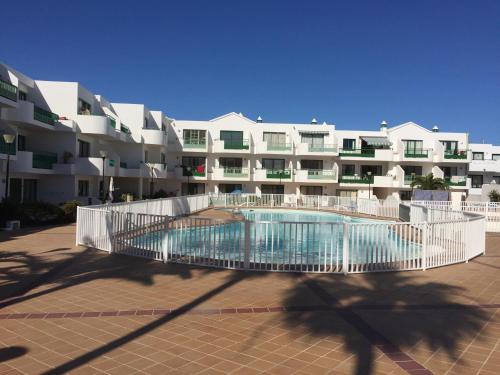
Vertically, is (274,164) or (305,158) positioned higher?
(305,158)

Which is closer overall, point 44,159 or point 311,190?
point 44,159

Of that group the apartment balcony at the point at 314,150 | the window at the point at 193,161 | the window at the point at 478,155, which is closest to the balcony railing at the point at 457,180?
the apartment balcony at the point at 314,150

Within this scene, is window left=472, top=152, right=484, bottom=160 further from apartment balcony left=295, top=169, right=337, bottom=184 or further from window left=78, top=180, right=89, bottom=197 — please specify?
window left=78, top=180, right=89, bottom=197

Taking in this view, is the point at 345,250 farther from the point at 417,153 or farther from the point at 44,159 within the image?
the point at 417,153

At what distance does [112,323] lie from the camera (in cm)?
532

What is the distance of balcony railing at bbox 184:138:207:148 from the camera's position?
4047 cm

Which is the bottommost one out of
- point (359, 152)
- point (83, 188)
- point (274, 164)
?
point (83, 188)

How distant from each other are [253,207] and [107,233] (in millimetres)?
22648

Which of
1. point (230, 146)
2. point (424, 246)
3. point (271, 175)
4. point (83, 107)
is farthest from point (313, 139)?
point (424, 246)

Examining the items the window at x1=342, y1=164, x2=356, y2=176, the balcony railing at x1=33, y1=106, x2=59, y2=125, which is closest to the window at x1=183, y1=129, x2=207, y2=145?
the window at x1=342, y1=164, x2=356, y2=176

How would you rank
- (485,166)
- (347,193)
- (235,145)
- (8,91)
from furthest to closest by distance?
(485,166) < (347,193) < (235,145) < (8,91)

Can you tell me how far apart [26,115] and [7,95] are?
206cm

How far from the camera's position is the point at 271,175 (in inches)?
1581

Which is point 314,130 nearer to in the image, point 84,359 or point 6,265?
point 6,265
